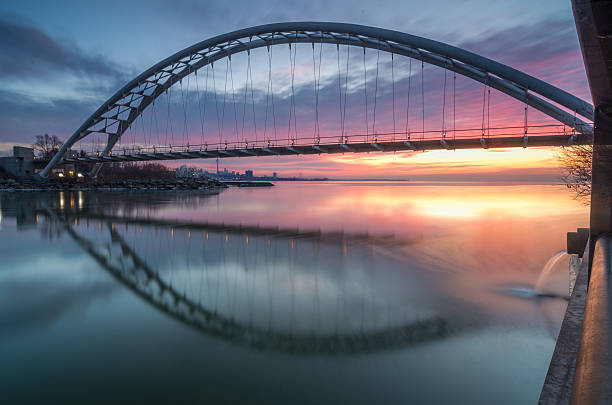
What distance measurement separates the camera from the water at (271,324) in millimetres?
4652

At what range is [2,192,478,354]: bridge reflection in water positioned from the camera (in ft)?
20.8

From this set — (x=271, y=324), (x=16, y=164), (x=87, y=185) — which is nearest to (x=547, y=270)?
(x=271, y=324)

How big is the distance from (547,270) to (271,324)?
9615 millimetres

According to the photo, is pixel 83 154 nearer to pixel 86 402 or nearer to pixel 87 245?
pixel 87 245

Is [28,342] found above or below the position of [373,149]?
below

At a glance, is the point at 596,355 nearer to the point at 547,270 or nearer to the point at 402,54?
the point at 547,270

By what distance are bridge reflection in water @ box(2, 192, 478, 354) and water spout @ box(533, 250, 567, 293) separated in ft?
11.7

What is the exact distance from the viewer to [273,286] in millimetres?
9258

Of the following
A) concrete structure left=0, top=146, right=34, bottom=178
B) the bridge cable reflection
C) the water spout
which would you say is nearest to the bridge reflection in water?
the bridge cable reflection

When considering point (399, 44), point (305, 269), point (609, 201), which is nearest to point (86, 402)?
point (305, 269)

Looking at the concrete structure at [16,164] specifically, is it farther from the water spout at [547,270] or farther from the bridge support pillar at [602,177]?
the bridge support pillar at [602,177]

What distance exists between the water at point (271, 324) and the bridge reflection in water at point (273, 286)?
0.17ft

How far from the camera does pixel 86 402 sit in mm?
4285

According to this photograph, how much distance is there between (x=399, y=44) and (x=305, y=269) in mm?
27862
